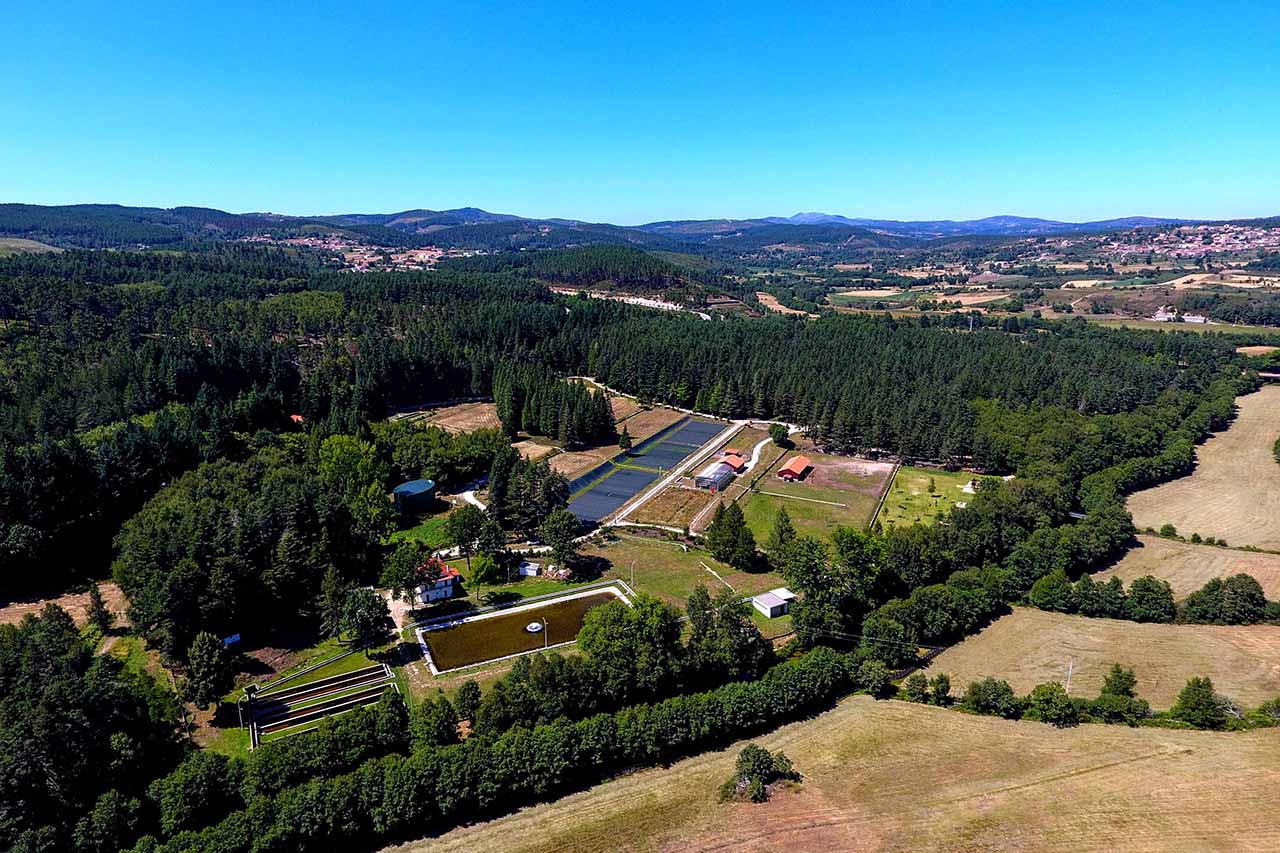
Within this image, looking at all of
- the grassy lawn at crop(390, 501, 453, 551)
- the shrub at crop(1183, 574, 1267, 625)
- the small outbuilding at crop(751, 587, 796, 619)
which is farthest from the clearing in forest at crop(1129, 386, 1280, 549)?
the grassy lawn at crop(390, 501, 453, 551)

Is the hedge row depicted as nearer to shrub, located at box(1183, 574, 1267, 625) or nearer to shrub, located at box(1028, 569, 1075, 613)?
shrub, located at box(1028, 569, 1075, 613)

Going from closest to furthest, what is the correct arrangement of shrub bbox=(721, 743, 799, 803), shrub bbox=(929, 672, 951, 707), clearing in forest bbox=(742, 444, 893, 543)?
shrub bbox=(721, 743, 799, 803) → shrub bbox=(929, 672, 951, 707) → clearing in forest bbox=(742, 444, 893, 543)

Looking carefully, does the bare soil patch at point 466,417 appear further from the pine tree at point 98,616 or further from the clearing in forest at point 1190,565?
the clearing in forest at point 1190,565

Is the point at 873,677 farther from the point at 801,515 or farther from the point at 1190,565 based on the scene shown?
the point at 1190,565

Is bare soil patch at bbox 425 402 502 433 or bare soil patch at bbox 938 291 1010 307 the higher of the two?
bare soil patch at bbox 938 291 1010 307

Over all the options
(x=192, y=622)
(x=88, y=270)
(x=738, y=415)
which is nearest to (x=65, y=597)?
(x=192, y=622)

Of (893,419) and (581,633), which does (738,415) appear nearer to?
(893,419)

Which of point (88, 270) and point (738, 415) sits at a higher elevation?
point (88, 270)

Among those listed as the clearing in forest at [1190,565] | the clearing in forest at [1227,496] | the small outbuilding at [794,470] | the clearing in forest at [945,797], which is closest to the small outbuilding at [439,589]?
the clearing in forest at [945,797]
